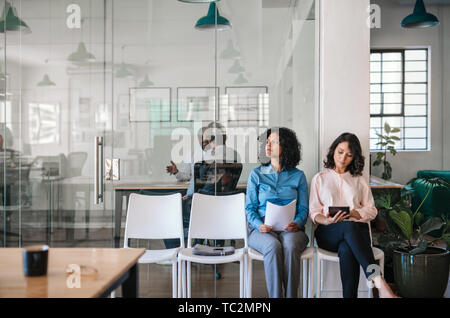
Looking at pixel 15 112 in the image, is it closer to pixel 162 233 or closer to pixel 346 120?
pixel 162 233

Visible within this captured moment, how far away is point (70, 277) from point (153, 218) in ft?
6.35

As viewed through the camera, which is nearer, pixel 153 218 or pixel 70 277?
A: pixel 70 277

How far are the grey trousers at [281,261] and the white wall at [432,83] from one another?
5525mm

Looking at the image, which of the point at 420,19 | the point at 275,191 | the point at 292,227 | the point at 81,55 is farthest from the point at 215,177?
the point at 420,19

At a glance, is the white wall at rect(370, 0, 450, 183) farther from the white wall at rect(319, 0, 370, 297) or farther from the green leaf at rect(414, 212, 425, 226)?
the white wall at rect(319, 0, 370, 297)

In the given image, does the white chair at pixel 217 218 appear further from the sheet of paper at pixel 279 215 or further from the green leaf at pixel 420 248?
the green leaf at pixel 420 248

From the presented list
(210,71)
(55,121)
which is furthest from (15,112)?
(210,71)

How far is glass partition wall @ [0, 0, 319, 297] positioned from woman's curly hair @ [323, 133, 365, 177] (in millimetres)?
301

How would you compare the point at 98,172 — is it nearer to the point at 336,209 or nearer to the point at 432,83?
the point at 336,209

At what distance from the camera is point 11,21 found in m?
3.98

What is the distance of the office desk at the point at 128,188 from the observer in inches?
149

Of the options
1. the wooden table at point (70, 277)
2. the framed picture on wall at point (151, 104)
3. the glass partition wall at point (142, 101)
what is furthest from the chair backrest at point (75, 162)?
the wooden table at point (70, 277)

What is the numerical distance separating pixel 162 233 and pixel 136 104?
3.67 feet

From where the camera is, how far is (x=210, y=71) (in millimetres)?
3746
